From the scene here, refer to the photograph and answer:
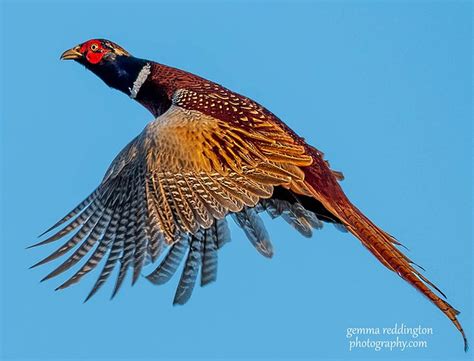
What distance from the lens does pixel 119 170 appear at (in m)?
8.16

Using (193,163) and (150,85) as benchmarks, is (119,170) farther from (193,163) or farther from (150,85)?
(150,85)

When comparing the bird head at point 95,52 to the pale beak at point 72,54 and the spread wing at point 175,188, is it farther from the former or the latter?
the spread wing at point 175,188

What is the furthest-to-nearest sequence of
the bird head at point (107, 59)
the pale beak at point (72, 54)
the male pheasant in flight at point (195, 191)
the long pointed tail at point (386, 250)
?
1. the pale beak at point (72, 54)
2. the bird head at point (107, 59)
3. the male pheasant in flight at point (195, 191)
4. the long pointed tail at point (386, 250)

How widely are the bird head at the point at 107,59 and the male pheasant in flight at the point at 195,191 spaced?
4.13 feet

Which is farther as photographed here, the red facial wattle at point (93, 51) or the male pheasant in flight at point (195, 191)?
the red facial wattle at point (93, 51)

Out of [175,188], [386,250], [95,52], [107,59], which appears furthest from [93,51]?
[386,250]

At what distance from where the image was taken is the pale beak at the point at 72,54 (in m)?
9.90

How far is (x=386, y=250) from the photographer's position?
742cm

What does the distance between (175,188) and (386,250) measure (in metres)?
1.86

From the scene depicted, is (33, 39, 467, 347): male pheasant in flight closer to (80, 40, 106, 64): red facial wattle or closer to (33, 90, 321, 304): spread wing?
(33, 90, 321, 304): spread wing

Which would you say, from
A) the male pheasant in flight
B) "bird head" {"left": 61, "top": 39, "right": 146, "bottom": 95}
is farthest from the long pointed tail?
"bird head" {"left": 61, "top": 39, "right": 146, "bottom": 95}

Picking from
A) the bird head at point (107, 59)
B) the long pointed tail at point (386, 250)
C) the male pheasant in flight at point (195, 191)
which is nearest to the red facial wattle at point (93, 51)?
the bird head at point (107, 59)

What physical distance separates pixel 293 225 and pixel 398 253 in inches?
71.3

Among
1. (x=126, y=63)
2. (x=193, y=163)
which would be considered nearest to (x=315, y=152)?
(x=193, y=163)
